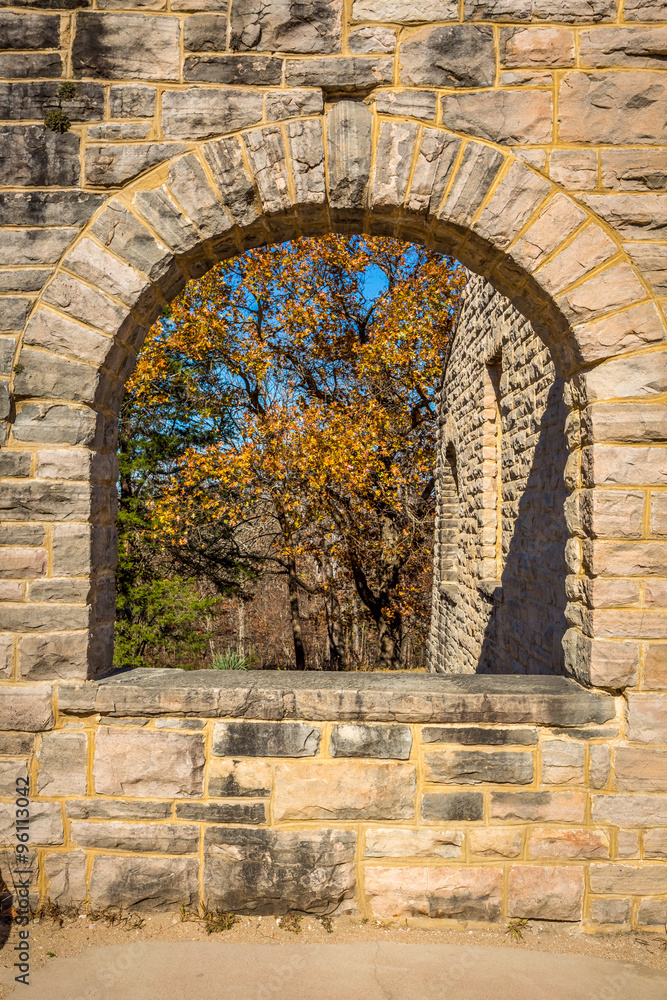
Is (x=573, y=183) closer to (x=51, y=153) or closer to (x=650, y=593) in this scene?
(x=650, y=593)

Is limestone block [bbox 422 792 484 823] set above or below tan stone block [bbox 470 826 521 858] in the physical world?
above

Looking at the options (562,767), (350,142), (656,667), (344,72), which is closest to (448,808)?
(562,767)

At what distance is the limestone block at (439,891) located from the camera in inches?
102

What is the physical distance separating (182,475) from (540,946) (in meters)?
7.88

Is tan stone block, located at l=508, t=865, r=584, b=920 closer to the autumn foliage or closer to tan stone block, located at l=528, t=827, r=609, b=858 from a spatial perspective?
tan stone block, located at l=528, t=827, r=609, b=858

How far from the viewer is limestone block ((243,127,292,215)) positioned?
2.65 metres

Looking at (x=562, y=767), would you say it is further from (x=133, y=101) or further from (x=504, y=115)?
(x=133, y=101)

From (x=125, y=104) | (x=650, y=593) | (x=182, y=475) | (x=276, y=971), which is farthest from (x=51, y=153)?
(x=182, y=475)

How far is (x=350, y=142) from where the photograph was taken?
2.66m

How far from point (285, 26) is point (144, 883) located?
3.78 meters

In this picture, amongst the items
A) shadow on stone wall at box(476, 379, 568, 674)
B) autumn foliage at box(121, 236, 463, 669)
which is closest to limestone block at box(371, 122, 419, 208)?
shadow on stone wall at box(476, 379, 568, 674)

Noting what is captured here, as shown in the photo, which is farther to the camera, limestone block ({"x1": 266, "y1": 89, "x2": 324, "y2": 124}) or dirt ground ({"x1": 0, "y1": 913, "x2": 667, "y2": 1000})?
limestone block ({"x1": 266, "y1": 89, "x2": 324, "y2": 124})

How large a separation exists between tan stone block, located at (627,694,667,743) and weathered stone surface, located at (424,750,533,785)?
469 millimetres

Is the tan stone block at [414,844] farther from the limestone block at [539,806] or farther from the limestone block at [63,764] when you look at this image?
the limestone block at [63,764]
